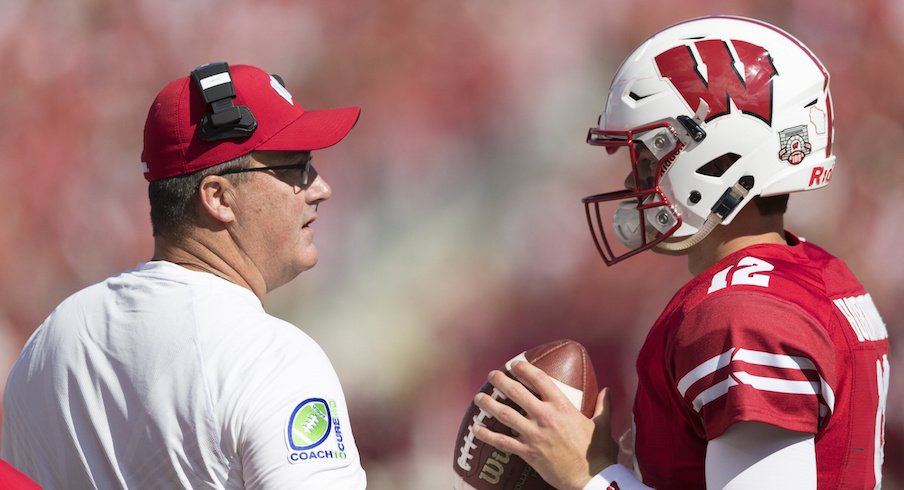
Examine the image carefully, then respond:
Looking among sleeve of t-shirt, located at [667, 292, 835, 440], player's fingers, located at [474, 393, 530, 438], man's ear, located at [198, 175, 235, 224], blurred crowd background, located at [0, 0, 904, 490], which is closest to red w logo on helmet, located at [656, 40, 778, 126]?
sleeve of t-shirt, located at [667, 292, 835, 440]

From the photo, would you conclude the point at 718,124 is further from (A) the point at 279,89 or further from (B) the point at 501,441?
(A) the point at 279,89

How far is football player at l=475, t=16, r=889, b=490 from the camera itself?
61.6 inches

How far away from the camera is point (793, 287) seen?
1.69 metres

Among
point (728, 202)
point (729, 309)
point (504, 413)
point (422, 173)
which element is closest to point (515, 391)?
point (504, 413)

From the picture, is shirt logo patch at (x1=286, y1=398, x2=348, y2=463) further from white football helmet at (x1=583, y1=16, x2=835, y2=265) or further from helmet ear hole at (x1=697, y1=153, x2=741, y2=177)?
helmet ear hole at (x1=697, y1=153, x2=741, y2=177)

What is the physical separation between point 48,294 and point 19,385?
7.91 ft

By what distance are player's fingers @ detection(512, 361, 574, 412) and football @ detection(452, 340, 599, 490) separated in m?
0.03

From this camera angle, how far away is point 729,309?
1.62 meters

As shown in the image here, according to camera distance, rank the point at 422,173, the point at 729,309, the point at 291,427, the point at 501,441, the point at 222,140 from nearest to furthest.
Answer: the point at 291,427 → the point at 729,309 → the point at 222,140 → the point at 501,441 → the point at 422,173

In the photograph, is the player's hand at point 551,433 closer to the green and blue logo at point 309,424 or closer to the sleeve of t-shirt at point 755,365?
the sleeve of t-shirt at point 755,365

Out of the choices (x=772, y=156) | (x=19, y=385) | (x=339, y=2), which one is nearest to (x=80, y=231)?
(x=339, y=2)

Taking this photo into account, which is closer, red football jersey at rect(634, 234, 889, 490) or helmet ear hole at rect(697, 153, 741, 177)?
red football jersey at rect(634, 234, 889, 490)

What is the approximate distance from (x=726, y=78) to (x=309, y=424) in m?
1.06

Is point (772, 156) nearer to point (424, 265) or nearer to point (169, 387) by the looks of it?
point (169, 387)
